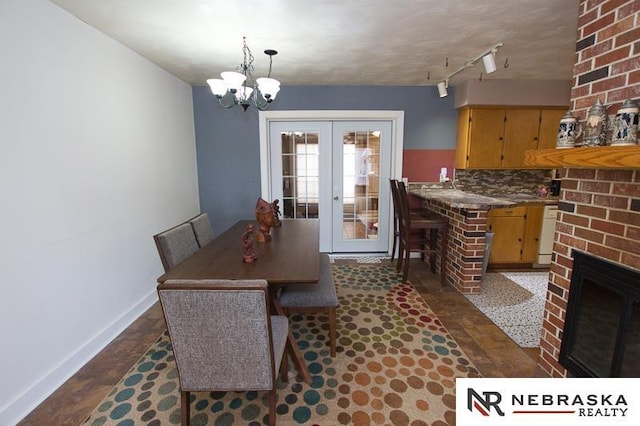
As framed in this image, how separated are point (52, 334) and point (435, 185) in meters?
4.05

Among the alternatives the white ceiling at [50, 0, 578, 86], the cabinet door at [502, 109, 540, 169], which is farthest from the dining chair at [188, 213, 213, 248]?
the cabinet door at [502, 109, 540, 169]

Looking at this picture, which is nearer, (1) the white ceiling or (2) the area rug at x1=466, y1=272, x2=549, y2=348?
(1) the white ceiling

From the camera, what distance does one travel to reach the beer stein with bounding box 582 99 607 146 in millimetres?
1411

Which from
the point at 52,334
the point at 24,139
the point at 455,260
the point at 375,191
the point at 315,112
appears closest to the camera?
the point at 24,139

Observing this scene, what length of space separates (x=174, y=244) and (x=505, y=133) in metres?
3.89

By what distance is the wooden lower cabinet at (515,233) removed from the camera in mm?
3547

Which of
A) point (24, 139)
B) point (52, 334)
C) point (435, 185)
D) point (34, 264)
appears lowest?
point (52, 334)

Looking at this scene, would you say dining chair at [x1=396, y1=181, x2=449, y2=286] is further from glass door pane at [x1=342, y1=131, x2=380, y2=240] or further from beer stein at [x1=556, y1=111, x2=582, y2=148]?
beer stein at [x1=556, y1=111, x2=582, y2=148]

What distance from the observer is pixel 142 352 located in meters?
2.14

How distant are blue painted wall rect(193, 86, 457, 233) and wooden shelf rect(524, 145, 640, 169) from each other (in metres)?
2.34

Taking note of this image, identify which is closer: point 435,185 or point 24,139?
point 24,139

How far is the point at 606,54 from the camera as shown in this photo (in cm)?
145

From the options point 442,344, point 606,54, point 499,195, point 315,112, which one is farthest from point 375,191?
point 606,54

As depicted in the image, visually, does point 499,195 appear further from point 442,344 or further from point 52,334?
point 52,334
